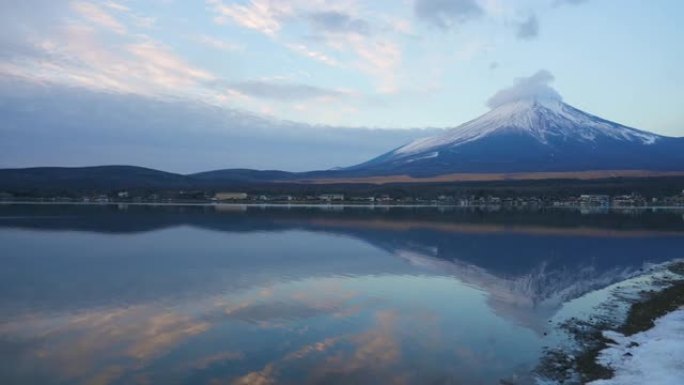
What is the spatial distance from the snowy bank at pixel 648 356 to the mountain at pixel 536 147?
127300mm

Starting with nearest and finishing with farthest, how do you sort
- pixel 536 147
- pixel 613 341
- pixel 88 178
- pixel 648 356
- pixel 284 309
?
pixel 648 356 → pixel 613 341 → pixel 284 309 → pixel 88 178 → pixel 536 147

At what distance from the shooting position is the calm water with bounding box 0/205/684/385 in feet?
27.0

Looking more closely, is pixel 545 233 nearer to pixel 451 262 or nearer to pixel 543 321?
pixel 451 262

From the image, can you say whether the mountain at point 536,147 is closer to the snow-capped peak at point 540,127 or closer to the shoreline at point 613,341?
the snow-capped peak at point 540,127

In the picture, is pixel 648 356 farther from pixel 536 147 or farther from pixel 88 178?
pixel 536 147

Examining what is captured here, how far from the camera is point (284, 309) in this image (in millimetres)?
12055

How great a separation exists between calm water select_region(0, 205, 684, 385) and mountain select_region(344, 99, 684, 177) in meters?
117

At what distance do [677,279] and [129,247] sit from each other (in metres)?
19.1

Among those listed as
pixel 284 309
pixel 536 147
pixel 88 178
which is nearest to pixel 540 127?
pixel 536 147

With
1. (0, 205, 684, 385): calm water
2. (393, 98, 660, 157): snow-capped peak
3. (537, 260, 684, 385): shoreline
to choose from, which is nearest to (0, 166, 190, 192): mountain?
(393, 98, 660, 157): snow-capped peak

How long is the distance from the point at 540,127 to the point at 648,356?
17094 centimetres

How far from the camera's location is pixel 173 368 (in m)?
8.10

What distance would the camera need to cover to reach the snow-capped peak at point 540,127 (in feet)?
543

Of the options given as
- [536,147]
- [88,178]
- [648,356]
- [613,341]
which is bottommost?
[613,341]
